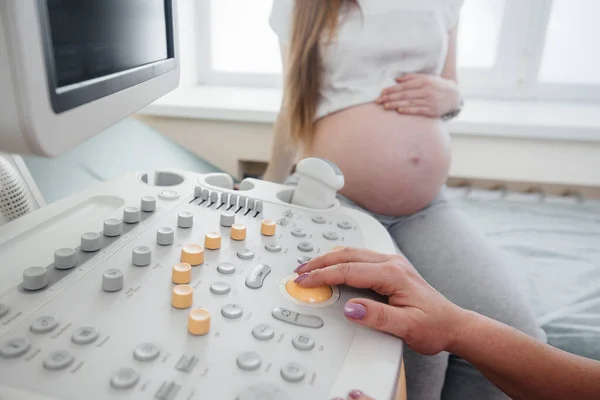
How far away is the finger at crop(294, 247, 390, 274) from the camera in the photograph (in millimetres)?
458

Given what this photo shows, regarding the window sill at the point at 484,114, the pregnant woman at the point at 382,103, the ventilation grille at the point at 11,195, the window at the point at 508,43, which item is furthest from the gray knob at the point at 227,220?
the window at the point at 508,43

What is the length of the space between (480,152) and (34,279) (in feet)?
3.91

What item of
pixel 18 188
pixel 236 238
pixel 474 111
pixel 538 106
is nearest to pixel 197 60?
pixel 474 111

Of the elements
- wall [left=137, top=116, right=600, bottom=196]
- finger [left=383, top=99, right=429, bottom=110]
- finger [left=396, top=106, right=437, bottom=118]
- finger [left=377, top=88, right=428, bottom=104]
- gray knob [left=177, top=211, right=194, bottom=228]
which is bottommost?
wall [left=137, top=116, right=600, bottom=196]

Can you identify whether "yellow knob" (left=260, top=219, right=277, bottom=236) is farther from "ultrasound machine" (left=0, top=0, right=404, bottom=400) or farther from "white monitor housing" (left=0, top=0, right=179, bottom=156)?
"white monitor housing" (left=0, top=0, right=179, bottom=156)

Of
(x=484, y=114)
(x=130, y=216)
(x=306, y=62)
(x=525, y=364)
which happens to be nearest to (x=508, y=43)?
(x=484, y=114)

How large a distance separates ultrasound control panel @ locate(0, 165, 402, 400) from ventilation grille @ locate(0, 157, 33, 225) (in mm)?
58

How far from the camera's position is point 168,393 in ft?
0.98

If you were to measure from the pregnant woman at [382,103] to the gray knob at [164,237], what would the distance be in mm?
470

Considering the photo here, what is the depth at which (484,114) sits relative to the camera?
54.6 inches

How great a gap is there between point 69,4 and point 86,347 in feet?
0.79

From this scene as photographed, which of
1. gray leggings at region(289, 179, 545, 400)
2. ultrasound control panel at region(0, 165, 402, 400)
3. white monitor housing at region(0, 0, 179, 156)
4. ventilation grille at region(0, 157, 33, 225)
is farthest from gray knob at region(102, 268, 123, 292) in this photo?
gray leggings at region(289, 179, 545, 400)

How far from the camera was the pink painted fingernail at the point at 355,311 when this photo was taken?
0.40 m

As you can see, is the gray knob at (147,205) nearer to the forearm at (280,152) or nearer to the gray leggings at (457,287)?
the gray leggings at (457,287)
